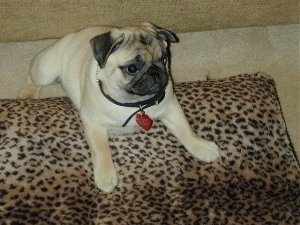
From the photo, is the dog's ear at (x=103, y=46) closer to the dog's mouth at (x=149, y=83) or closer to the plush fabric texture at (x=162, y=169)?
the dog's mouth at (x=149, y=83)

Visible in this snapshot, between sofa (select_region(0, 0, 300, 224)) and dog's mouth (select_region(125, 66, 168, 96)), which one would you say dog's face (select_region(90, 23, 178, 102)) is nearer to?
dog's mouth (select_region(125, 66, 168, 96))

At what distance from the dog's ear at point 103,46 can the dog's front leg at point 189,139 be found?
0.45 m

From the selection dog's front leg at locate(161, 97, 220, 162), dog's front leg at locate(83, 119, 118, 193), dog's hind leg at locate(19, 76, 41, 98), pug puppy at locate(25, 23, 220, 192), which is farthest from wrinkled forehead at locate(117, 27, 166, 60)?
dog's hind leg at locate(19, 76, 41, 98)

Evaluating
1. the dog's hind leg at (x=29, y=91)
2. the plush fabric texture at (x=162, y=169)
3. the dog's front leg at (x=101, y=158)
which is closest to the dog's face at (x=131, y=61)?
the dog's front leg at (x=101, y=158)

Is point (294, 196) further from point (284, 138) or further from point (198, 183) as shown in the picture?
point (198, 183)

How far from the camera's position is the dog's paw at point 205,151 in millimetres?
2305

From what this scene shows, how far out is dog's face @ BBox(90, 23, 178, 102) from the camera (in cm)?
199

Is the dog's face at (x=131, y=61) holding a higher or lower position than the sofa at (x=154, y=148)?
higher

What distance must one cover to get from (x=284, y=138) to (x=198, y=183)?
49 centimetres

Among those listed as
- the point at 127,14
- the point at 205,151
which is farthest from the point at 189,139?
the point at 127,14

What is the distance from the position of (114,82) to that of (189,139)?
18.9 inches

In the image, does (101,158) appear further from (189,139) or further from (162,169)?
(189,139)

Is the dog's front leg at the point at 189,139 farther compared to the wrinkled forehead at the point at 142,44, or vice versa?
the dog's front leg at the point at 189,139

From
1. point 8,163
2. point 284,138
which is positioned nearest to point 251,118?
point 284,138
